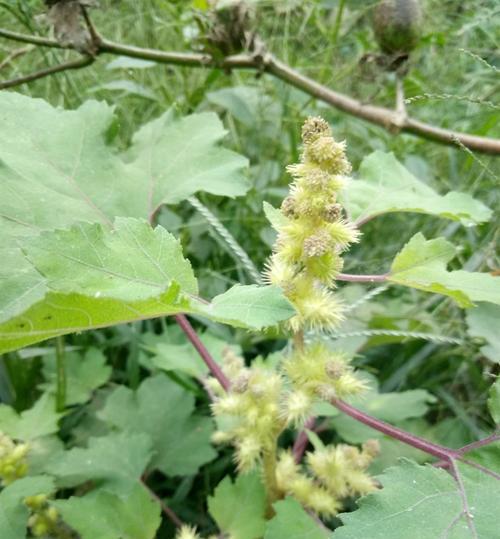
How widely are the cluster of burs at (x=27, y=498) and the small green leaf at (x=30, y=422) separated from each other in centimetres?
5

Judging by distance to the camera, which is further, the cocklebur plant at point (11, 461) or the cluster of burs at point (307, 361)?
the cocklebur plant at point (11, 461)

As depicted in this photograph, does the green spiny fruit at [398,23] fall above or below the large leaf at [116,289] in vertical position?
Result: above

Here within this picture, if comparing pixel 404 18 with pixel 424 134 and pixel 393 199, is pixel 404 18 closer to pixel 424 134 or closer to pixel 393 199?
pixel 424 134

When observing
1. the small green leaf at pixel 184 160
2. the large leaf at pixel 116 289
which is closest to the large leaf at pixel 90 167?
the small green leaf at pixel 184 160

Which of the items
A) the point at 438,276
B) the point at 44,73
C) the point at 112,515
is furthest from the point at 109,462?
the point at 44,73

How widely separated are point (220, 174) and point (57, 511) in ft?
1.85

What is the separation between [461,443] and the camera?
1187 mm

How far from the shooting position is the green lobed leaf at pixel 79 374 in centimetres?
112

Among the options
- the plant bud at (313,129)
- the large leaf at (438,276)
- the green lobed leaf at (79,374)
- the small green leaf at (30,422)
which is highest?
the plant bud at (313,129)

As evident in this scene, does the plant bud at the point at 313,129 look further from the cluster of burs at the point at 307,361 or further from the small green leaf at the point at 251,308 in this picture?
the small green leaf at the point at 251,308

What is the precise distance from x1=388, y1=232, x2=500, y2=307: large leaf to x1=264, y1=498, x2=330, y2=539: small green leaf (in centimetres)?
32

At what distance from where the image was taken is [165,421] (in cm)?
112

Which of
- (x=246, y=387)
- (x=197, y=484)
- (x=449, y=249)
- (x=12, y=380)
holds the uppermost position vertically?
(x=449, y=249)

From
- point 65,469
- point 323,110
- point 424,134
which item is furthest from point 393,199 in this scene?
point 323,110
